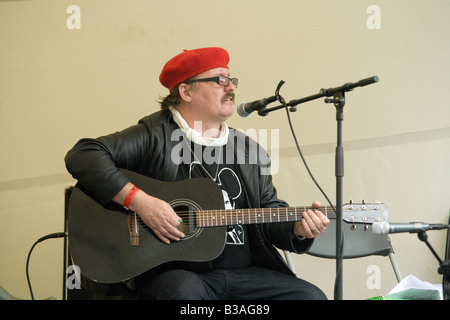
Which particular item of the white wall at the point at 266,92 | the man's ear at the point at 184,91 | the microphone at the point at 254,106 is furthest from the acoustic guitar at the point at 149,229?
the white wall at the point at 266,92

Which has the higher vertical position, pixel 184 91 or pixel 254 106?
pixel 184 91

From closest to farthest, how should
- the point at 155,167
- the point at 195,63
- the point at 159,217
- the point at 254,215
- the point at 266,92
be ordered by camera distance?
the point at 159,217, the point at 254,215, the point at 155,167, the point at 195,63, the point at 266,92

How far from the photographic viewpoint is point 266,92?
3.61 meters

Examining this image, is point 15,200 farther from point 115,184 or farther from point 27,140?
point 115,184

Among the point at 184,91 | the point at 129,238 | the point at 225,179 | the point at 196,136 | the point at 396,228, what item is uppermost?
the point at 184,91

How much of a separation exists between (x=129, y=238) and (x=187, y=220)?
0.92 feet

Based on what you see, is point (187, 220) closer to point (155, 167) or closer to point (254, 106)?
point (155, 167)

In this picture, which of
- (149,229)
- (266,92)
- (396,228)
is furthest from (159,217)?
(266,92)

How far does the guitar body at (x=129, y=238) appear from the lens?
2.27 m

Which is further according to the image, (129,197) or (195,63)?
(195,63)

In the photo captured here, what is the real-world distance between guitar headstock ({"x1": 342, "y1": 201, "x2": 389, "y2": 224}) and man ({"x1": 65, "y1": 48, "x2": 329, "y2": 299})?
0.12m

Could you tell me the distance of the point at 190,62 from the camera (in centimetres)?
283
